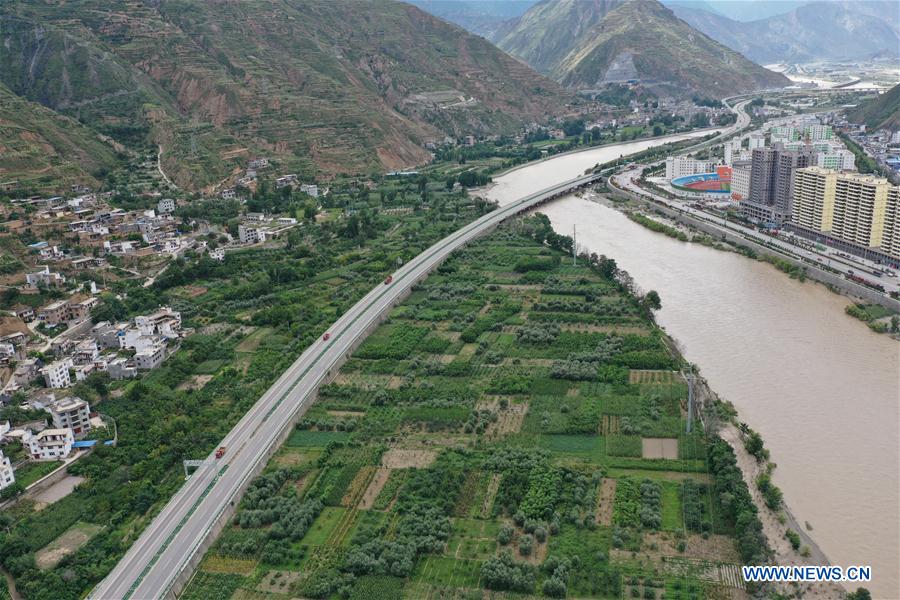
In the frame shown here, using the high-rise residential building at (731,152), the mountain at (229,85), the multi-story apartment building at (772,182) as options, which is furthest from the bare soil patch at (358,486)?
the high-rise residential building at (731,152)

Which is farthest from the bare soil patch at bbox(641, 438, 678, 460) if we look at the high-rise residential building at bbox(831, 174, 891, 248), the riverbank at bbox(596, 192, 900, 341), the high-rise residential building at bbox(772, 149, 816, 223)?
the high-rise residential building at bbox(772, 149, 816, 223)

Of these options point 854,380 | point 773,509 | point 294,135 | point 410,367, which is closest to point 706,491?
point 773,509

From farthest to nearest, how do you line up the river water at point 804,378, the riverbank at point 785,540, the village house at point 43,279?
the village house at point 43,279 < the river water at point 804,378 < the riverbank at point 785,540

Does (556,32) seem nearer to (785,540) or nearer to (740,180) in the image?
(740,180)

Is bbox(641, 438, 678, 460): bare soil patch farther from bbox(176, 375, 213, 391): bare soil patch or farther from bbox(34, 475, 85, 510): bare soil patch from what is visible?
bbox(34, 475, 85, 510): bare soil patch

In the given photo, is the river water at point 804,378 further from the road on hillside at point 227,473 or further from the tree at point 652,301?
the road on hillside at point 227,473
